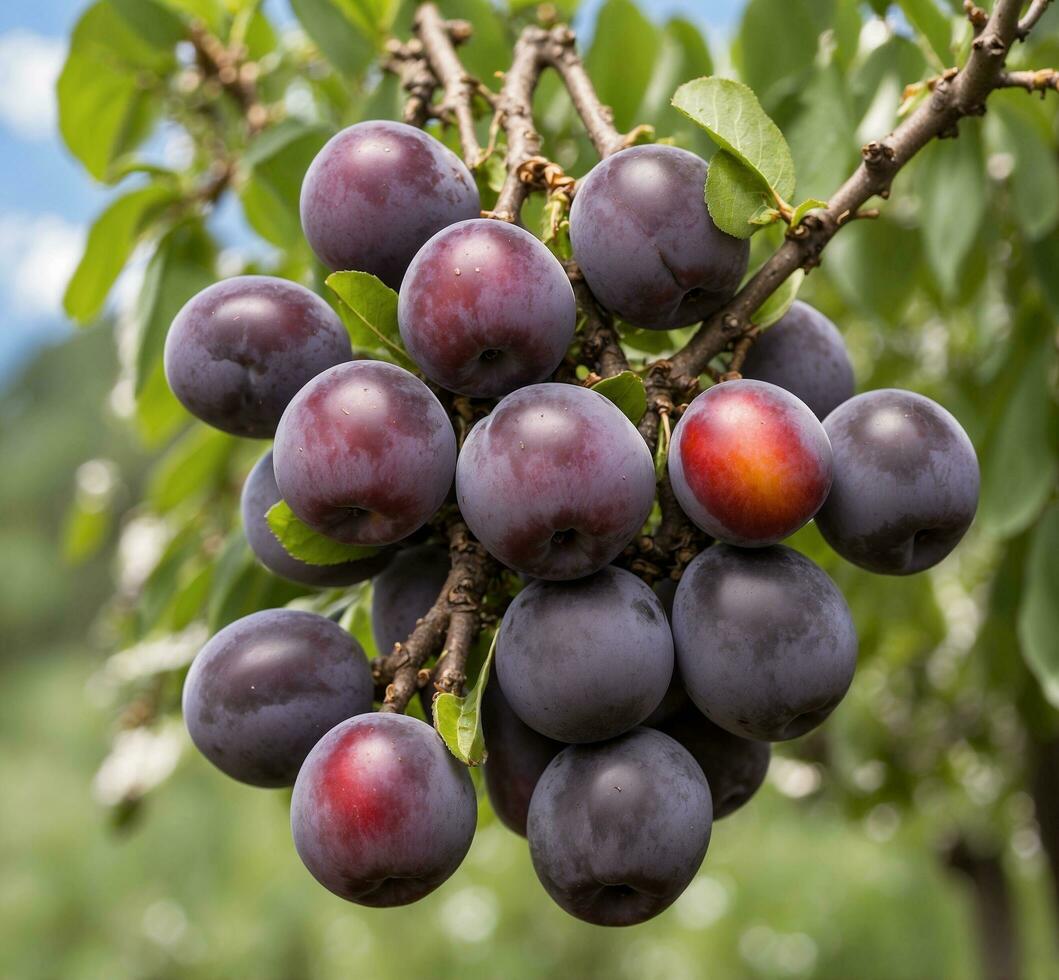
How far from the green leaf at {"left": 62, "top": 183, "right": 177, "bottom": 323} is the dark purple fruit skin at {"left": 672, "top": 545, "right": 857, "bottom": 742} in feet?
3.52

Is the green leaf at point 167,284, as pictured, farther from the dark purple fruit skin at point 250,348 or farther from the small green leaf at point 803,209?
the small green leaf at point 803,209

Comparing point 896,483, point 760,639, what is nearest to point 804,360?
point 896,483

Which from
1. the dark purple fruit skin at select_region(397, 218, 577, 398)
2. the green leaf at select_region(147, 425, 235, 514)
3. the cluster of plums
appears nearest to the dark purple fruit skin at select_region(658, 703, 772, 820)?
the cluster of plums

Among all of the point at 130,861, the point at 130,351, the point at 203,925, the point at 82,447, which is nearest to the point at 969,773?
the point at 130,351

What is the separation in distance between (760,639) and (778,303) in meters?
0.33

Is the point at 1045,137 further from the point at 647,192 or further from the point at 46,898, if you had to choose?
the point at 46,898

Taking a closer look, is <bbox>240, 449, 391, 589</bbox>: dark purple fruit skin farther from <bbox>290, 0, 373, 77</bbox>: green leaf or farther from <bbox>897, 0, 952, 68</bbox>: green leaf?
<bbox>897, 0, 952, 68</bbox>: green leaf

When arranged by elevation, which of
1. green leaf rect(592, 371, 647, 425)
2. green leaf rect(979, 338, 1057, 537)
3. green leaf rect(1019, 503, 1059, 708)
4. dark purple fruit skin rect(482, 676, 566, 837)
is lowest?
green leaf rect(1019, 503, 1059, 708)

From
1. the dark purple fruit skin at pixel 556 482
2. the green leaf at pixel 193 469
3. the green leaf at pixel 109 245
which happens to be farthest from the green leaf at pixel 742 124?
the green leaf at pixel 193 469

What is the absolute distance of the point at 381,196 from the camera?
36.2 inches

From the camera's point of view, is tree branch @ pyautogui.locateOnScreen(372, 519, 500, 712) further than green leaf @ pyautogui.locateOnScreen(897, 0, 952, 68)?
No

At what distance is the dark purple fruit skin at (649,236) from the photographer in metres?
0.86

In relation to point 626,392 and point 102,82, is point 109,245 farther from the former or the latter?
point 626,392

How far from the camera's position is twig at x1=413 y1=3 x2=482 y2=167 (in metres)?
1.04
